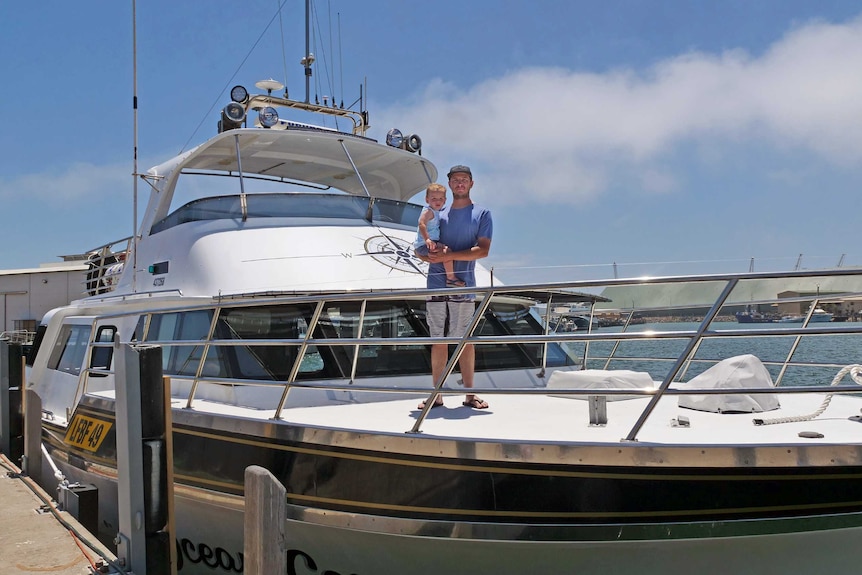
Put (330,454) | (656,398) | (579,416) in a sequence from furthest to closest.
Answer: (579,416) → (330,454) → (656,398)

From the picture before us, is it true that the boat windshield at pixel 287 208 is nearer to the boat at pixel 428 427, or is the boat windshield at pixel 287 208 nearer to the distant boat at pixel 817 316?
the boat at pixel 428 427

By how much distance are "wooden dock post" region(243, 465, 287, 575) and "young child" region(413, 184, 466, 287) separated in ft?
6.22

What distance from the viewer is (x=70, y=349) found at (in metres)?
7.24

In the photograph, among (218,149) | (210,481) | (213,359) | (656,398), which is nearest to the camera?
(656,398)

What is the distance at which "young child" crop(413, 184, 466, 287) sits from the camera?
447 cm

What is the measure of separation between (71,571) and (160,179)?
4445 mm

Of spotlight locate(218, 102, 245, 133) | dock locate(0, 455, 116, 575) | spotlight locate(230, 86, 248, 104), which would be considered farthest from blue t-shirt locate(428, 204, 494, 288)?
spotlight locate(230, 86, 248, 104)

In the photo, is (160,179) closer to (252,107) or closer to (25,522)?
(252,107)

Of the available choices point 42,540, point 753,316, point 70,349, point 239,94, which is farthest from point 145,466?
point 239,94

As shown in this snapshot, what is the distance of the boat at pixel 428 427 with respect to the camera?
297cm

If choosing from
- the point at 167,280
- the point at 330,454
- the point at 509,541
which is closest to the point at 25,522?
the point at 167,280

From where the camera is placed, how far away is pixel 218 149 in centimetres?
728

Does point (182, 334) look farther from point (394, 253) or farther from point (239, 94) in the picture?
point (239, 94)

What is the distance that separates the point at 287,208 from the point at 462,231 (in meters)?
2.42
